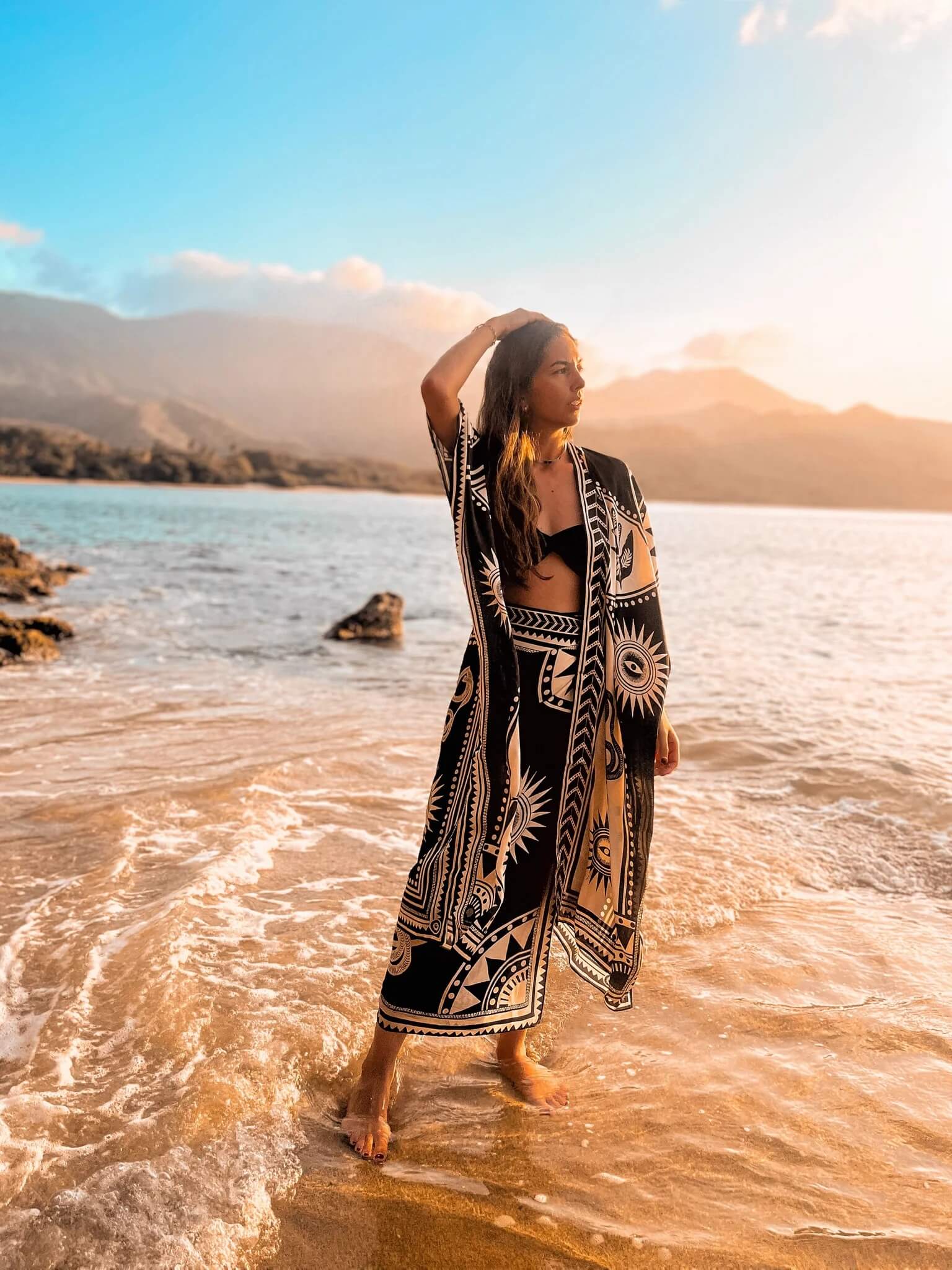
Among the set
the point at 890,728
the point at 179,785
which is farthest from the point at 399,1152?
the point at 890,728

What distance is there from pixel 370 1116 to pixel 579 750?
3.65 feet

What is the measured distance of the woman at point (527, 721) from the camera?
235cm

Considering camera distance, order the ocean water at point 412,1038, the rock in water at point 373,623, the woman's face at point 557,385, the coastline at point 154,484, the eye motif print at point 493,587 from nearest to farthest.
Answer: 1. the ocean water at point 412,1038
2. the eye motif print at point 493,587
3. the woman's face at point 557,385
4. the rock in water at point 373,623
5. the coastline at point 154,484

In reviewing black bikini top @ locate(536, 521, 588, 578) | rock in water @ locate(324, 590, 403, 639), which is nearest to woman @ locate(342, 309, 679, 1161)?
black bikini top @ locate(536, 521, 588, 578)

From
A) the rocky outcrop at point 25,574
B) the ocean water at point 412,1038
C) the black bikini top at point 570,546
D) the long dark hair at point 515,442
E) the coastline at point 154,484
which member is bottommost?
the ocean water at point 412,1038

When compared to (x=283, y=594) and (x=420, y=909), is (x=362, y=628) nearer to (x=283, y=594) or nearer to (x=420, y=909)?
(x=283, y=594)

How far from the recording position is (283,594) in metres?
15.8

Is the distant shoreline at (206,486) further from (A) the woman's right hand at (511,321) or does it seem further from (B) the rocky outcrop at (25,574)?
(A) the woman's right hand at (511,321)

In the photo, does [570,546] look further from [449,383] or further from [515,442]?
[449,383]

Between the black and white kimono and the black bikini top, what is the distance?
0.07 ft

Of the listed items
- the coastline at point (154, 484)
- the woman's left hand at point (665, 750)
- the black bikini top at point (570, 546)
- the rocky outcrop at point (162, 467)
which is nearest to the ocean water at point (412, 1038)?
the woman's left hand at point (665, 750)

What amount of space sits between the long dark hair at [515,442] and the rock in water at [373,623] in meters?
9.05

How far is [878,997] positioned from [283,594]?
44.4ft

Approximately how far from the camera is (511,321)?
2.46 meters
